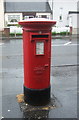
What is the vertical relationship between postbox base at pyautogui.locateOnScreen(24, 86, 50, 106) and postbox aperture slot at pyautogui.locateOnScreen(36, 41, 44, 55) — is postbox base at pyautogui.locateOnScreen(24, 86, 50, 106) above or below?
below

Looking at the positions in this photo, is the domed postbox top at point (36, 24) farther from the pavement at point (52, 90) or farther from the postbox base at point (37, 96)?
the pavement at point (52, 90)

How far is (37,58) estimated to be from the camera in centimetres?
483

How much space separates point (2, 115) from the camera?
4.59 m

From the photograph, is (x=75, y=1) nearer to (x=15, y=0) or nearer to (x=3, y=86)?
(x=15, y=0)

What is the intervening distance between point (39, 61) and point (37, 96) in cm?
71

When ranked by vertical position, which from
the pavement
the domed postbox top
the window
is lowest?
the pavement

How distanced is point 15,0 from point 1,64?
107 feet

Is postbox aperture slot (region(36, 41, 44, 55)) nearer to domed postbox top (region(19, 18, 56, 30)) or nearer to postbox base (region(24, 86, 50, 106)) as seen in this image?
domed postbox top (region(19, 18, 56, 30))

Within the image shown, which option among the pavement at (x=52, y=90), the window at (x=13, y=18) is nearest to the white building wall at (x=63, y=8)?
the window at (x=13, y=18)

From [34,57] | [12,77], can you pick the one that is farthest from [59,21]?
[34,57]

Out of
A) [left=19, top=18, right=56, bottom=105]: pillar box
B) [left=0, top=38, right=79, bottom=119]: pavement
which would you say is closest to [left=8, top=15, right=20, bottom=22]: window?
[left=0, top=38, right=79, bottom=119]: pavement

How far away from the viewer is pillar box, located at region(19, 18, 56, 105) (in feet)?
15.4

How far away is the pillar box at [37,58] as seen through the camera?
470cm

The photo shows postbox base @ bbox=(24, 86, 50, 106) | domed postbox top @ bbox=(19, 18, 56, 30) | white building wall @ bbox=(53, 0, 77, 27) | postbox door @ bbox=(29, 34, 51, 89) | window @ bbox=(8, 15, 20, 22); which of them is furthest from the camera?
window @ bbox=(8, 15, 20, 22)
